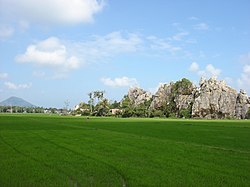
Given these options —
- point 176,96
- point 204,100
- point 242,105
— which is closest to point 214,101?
point 204,100

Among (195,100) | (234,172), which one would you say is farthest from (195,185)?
(195,100)

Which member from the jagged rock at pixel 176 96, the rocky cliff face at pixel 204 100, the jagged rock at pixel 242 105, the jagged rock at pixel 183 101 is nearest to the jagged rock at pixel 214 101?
the rocky cliff face at pixel 204 100

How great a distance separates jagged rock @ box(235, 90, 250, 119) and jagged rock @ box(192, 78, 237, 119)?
197 cm

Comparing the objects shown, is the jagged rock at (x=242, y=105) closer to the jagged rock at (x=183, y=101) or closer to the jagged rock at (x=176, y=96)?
the jagged rock at (x=176, y=96)

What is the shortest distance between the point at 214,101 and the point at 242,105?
13988 mm

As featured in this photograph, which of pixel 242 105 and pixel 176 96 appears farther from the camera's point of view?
pixel 176 96

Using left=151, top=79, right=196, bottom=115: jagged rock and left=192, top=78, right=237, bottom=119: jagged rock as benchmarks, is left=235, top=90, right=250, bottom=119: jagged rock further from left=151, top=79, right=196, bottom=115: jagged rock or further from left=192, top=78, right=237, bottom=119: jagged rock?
left=151, top=79, right=196, bottom=115: jagged rock

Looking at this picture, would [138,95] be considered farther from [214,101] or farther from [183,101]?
[214,101]

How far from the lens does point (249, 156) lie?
55.5 feet

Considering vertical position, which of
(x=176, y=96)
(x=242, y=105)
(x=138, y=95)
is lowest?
(x=242, y=105)

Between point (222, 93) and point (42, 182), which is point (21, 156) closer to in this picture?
point (42, 182)

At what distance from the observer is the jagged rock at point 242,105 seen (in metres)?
144

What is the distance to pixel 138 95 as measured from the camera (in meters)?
191

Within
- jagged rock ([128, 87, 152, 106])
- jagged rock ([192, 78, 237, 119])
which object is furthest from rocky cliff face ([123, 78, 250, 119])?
jagged rock ([128, 87, 152, 106])
